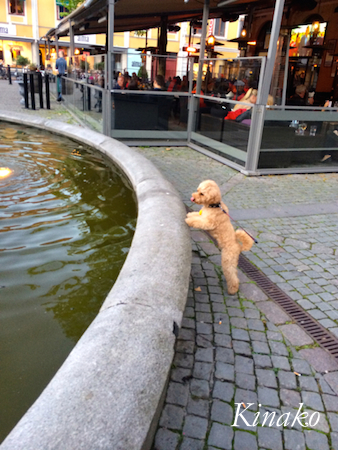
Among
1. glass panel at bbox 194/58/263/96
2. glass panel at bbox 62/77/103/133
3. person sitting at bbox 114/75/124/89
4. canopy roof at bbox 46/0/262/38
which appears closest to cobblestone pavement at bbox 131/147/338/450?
glass panel at bbox 194/58/263/96

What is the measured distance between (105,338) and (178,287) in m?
0.77

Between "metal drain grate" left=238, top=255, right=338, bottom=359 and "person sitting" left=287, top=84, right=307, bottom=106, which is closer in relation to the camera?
"metal drain grate" left=238, top=255, right=338, bottom=359

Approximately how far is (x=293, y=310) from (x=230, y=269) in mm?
656

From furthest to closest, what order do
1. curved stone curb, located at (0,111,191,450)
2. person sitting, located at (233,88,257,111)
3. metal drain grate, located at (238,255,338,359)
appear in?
person sitting, located at (233,88,257,111), metal drain grate, located at (238,255,338,359), curved stone curb, located at (0,111,191,450)

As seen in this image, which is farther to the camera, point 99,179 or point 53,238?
point 99,179

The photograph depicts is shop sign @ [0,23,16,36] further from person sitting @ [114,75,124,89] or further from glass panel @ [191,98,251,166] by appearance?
glass panel @ [191,98,251,166]

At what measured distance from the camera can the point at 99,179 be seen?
649 centimetres

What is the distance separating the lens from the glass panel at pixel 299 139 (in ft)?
25.2

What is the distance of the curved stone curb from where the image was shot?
1.51 meters

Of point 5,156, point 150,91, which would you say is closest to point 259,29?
point 150,91

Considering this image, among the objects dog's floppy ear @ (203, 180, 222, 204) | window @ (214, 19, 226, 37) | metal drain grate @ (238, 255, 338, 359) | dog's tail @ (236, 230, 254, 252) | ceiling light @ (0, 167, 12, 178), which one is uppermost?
window @ (214, 19, 226, 37)

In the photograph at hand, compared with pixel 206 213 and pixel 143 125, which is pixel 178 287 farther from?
pixel 143 125

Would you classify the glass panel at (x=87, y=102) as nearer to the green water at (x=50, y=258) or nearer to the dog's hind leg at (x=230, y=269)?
the green water at (x=50, y=258)

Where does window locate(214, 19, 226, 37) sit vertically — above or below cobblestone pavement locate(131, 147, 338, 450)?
above
